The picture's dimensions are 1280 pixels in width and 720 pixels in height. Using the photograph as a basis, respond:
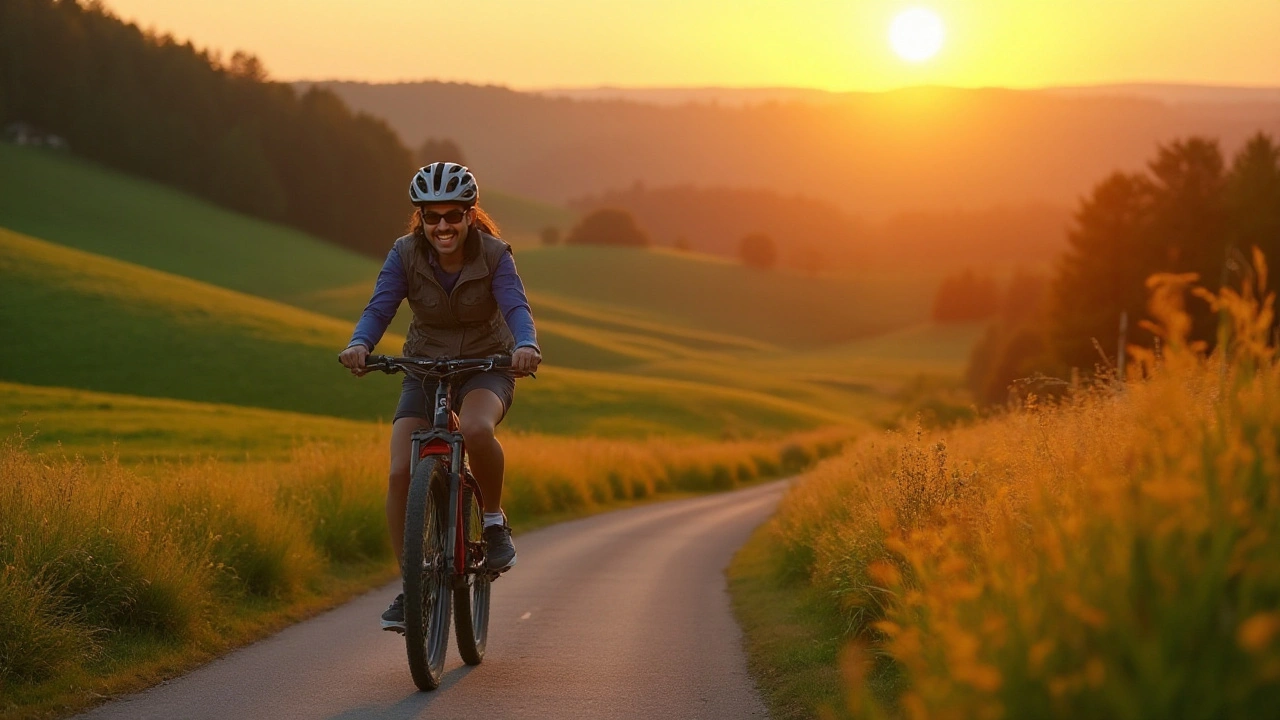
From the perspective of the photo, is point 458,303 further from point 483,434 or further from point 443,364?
point 483,434

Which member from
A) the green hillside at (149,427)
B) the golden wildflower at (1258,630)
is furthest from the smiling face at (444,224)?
the green hillside at (149,427)

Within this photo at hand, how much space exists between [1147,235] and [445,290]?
52411mm

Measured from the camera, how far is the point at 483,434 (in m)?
8.24

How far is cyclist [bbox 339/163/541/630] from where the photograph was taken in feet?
27.1

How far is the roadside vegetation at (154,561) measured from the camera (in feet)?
24.3

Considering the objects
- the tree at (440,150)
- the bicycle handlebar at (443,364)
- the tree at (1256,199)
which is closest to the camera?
the bicycle handlebar at (443,364)

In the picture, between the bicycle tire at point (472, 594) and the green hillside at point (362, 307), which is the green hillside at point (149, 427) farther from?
the bicycle tire at point (472, 594)

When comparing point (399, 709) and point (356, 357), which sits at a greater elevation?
point (356, 357)

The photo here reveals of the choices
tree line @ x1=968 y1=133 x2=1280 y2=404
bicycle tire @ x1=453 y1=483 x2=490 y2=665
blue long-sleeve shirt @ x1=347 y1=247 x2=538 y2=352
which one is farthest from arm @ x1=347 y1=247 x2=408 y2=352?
tree line @ x1=968 y1=133 x2=1280 y2=404

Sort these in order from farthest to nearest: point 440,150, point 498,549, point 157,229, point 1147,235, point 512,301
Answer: point 440,150
point 157,229
point 1147,235
point 498,549
point 512,301

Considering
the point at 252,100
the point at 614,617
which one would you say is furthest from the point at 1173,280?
the point at 252,100

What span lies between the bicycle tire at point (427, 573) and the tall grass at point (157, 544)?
186cm

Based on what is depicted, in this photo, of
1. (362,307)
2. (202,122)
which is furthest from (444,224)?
(202,122)

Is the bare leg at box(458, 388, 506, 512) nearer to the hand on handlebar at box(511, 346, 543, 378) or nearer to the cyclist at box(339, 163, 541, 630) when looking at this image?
the cyclist at box(339, 163, 541, 630)
